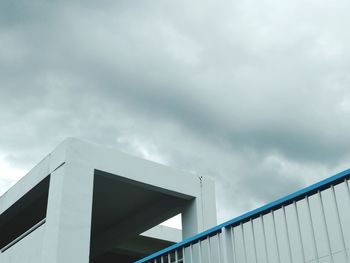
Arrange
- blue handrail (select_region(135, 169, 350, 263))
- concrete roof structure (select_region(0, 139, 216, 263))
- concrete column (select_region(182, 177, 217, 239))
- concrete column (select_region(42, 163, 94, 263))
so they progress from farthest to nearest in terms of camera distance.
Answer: concrete column (select_region(182, 177, 217, 239)) → concrete roof structure (select_region(0, 139, 216, 263)) → concrete column (select_region(42, 163, 94, 263)) → blue handrail (select_region(135, 169, 350, 263))

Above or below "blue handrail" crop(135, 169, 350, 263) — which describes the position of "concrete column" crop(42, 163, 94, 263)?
above

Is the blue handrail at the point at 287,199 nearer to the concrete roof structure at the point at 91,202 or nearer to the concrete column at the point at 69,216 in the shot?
→ the concrete column at the point at 69,216

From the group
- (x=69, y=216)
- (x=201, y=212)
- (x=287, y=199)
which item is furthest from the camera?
(x=201, y=212)

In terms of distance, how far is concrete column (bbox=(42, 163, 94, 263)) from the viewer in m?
10.7

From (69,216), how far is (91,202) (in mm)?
590

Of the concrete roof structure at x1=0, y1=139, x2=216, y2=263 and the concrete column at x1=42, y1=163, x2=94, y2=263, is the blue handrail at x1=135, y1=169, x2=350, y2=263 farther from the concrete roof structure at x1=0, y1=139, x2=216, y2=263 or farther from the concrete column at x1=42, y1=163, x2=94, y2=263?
the concrete roof structure at x1=0, y1=139, x2=216, y2=263

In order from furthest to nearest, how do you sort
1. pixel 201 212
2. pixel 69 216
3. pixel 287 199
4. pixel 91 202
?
pixel 201 212 → pixel 91 202 → pixel 69 216 → pixel 287 199

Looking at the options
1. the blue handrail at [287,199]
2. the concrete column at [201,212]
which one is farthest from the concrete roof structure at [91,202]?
the blue handrail at [287,199]

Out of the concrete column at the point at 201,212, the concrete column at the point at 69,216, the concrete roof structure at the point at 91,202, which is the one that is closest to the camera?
the concrete column at the point at 69,216

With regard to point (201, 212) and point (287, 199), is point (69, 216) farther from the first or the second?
point (287, 199)

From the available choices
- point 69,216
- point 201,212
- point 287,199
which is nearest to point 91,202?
point 69,216

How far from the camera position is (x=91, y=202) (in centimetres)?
1141

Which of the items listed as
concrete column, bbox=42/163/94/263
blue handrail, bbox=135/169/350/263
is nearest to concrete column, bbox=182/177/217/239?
concrete column, bbox=42/163/94/263

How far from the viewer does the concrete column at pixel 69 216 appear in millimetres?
10727
